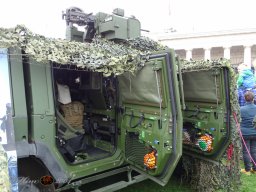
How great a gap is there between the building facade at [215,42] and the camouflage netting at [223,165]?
26.5m

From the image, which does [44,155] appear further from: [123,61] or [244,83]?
[244,83]

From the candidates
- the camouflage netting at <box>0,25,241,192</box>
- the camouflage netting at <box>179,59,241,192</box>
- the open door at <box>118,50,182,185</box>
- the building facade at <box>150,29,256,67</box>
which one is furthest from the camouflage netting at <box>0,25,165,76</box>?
the building facade at <box>150,29,256,67</box>

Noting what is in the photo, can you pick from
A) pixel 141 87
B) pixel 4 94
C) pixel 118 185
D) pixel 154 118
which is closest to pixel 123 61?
pixel 141 87

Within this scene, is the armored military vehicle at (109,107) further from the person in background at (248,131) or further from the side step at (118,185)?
the person in background at (248,131)

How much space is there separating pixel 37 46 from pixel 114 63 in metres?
0.83

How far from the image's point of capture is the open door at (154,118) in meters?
3.32

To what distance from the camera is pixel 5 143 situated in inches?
113

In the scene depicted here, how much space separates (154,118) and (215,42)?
1188 inches

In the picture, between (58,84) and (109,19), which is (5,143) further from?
(109,19)

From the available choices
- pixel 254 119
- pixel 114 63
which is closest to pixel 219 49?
pixel 254 119

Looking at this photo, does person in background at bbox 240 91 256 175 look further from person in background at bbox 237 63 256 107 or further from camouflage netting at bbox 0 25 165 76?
camouflage netting at bbox 0 25 165 76

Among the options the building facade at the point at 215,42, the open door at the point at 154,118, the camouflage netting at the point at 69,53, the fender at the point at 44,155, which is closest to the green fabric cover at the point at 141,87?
the open door at the point at 154,118

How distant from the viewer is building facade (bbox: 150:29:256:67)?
31.1 metres

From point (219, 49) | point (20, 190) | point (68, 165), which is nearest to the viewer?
point (20, 190)
